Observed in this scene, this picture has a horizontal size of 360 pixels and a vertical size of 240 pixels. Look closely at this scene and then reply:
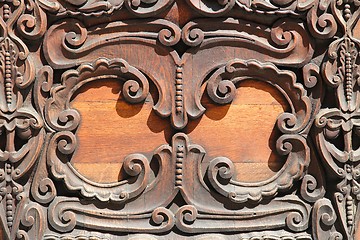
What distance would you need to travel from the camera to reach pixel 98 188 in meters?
2.97

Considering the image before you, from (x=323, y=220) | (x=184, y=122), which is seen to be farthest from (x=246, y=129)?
(x=323, y=220)

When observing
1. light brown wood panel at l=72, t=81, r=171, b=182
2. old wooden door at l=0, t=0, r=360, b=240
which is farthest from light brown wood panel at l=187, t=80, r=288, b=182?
light brown wood panel at l=72, t=81, r=171, b=182

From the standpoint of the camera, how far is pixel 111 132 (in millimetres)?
2975

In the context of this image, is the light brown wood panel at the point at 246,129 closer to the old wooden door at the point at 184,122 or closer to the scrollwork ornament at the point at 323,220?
the old wooden door at the point at 184,122

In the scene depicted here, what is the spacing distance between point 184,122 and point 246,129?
0.17 meters

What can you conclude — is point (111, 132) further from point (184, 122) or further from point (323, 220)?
point (323, 220)

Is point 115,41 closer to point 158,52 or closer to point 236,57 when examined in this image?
point 158,52

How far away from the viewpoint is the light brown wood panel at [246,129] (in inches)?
117

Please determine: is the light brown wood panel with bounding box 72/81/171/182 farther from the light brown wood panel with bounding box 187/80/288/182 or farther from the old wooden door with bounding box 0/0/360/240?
the light brown wood panel with bounding box 187/80/288/182

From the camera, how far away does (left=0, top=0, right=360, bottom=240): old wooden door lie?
116 inches

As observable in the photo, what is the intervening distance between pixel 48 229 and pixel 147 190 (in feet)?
0.91

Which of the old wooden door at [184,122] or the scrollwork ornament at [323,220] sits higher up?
the old wooden door at [184,122]

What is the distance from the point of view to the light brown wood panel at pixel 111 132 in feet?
9.74

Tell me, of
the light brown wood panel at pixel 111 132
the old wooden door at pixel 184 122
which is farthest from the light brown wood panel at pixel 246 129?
the light brown wood panel at pixel 111 132
